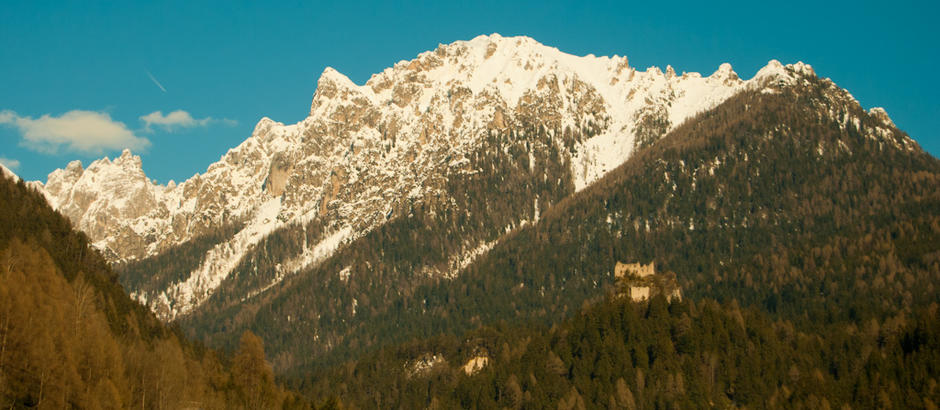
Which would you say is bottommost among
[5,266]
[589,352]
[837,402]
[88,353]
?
[837,402]

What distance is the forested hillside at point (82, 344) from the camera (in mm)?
81562

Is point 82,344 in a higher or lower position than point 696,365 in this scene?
higher

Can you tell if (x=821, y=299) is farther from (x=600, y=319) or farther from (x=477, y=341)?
(x=477, y=341)

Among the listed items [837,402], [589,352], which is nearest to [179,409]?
[589,352]

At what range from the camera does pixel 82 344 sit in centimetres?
9156

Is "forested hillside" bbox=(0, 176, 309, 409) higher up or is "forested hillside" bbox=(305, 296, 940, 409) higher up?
"forested hillside" bbox=(0, 176, 309, 409)

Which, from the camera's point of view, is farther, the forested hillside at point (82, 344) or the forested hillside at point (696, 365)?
the forested hillside at point (696, 365)

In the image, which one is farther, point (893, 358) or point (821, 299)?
point (821, 299)

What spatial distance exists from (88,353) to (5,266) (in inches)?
933

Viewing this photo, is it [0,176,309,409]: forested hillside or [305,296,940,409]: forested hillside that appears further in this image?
[305,296,940,409]: forested hillside

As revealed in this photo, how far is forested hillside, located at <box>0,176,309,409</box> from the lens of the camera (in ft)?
268

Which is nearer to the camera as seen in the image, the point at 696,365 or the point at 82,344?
the point at 82,344

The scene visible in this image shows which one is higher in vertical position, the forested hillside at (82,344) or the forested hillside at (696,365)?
the forested hillside at (82,344)

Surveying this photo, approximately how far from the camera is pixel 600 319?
169875 millimetres
